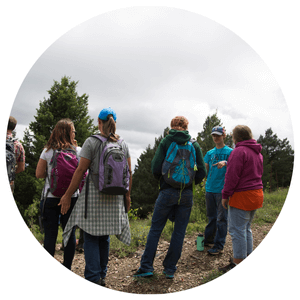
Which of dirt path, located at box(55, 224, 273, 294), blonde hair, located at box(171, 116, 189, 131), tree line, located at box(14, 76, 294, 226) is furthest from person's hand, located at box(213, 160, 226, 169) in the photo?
blonde hair, located at box(171, 116, 189, 131)

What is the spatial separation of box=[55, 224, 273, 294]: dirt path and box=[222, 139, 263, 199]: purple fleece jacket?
877 millimetres

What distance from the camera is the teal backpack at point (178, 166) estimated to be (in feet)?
7.81

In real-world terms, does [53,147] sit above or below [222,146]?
below

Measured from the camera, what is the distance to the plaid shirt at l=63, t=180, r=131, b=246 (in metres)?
2.09

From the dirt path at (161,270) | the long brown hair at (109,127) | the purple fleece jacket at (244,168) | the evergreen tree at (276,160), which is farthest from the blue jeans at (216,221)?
the long brown hair at (109,127)

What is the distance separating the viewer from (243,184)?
233 cm

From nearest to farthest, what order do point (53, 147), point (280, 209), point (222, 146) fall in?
point (53, 147) → point (280, 209) → point (222, 146)

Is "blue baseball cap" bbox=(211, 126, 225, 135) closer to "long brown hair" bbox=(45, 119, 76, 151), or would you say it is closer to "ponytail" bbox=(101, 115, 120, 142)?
"ponytail" bbox=(101, 115, 120, 142)

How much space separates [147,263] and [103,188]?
41.2 inches

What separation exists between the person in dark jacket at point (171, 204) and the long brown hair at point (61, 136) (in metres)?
0.88

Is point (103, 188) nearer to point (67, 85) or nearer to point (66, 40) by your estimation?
point (67, 85)

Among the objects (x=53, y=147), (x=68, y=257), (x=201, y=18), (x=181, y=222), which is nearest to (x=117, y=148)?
(x=53, y=147)

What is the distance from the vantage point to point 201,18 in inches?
96.8

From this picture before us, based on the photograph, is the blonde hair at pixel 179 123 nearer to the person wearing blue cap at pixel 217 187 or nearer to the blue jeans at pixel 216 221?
the person wearing blue cap at pixel 217 187
